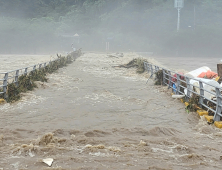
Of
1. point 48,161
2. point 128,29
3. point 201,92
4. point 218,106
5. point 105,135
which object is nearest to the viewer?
point 48,161

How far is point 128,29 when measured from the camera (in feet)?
245

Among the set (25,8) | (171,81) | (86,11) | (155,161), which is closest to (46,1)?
(25,8)

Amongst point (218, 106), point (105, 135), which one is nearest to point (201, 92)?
point (218, 106)

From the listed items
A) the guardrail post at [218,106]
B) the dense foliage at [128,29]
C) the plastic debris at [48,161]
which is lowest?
the plastic debris at [48,161]

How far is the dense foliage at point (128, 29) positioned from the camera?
61.8m

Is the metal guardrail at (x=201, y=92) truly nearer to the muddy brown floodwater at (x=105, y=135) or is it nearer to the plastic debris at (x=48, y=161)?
the muddy brown floodwater at (x=105, y=135)

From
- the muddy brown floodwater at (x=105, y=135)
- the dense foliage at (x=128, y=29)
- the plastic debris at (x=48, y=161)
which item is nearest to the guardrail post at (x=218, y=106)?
the muddy brown floodwater at (x=105, y=135)

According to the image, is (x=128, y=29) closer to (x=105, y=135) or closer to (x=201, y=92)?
(x=201, y=92)

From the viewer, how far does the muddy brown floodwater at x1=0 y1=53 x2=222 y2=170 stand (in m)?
5.08

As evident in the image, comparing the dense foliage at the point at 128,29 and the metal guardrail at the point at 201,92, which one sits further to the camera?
the dense foliage at the point at 128,29

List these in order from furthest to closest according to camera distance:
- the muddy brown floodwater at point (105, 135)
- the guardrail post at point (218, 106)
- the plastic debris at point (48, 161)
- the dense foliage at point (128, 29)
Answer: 1. the dense foliage at point (128, 29)
2. the guardrail post at point (218, 106)
3. the muddy brown floodwater at point (105, 135)
4. the plastic debris at point (48, 161)

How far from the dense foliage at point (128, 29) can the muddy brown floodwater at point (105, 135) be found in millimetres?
53824

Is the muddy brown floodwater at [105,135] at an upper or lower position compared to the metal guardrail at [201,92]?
lower

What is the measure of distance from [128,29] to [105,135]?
229 feet
